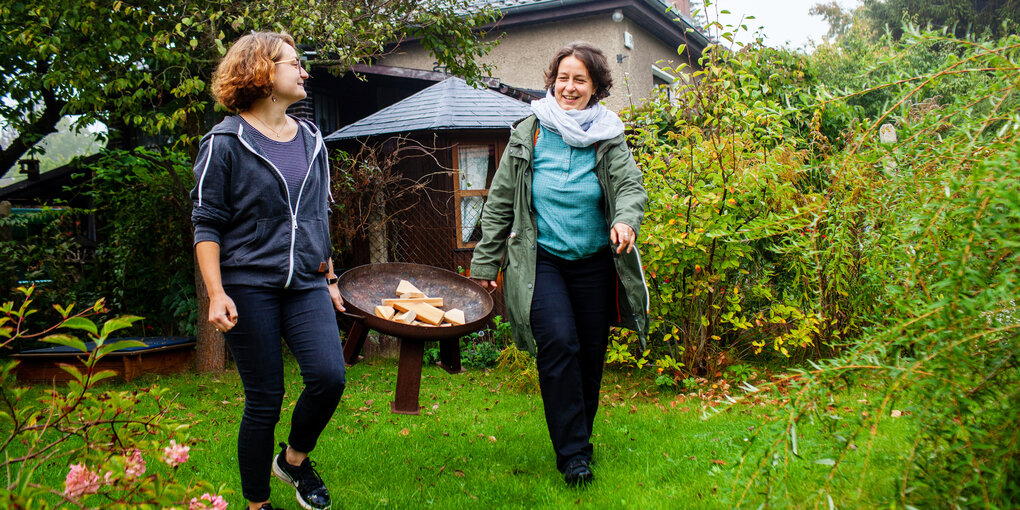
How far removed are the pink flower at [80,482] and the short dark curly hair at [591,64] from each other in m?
2.72

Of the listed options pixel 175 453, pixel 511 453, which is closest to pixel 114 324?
pixel 175 453

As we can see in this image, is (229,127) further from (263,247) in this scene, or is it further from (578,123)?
(578,123)

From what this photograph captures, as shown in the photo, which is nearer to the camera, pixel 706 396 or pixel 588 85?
pixel 588 85

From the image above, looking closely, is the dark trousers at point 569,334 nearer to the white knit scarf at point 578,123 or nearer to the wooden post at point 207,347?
the white knit scarf at point 578,123

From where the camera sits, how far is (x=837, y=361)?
191cm

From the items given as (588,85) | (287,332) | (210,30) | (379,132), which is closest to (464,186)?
(379,132)

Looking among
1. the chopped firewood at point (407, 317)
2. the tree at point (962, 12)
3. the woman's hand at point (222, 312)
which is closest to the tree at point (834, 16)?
the tree at point (962, 12)

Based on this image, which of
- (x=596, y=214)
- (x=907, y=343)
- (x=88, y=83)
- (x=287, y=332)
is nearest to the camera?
(x=907, y=343)

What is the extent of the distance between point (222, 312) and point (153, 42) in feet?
12.9

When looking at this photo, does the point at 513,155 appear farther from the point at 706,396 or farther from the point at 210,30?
the point at 210,30

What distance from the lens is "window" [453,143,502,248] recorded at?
8.90 m

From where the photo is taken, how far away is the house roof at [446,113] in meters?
8.62

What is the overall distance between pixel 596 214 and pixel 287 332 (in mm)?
1502

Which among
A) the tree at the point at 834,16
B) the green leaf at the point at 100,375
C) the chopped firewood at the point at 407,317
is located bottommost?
the chopped firewood at the point at 407,317
